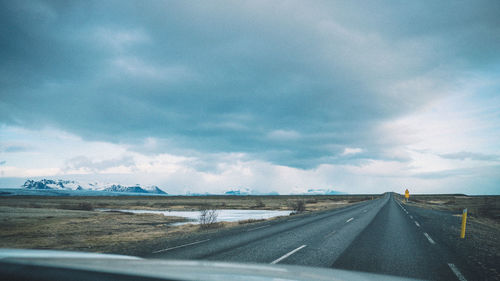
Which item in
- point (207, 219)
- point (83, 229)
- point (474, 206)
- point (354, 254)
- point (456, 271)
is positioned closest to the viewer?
point (456, 271)

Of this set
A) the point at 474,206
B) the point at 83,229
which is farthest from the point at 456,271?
the point at 474,206

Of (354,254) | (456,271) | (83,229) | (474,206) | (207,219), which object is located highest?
(456,271)

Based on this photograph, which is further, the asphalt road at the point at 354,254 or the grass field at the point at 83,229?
the grass field at the point at 83,229

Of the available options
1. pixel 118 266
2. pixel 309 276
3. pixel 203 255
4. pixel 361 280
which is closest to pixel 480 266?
pixel 361 280

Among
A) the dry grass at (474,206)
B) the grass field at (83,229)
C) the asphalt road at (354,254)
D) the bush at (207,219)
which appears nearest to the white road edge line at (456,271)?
the asphalt road at (354,254)

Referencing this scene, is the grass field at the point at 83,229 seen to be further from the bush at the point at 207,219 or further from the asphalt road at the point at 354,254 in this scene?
the asphalt road at the point at 354,254

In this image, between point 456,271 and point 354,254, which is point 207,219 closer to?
point 354,254

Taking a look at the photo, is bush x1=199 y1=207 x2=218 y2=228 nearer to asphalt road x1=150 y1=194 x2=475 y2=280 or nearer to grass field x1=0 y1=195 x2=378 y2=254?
grass field x1=0 y1=195 x2=378 y2=254

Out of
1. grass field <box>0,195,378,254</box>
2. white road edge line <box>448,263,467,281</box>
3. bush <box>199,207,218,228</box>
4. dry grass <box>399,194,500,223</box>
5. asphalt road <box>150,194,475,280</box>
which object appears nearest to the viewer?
white road edge line <box>448,263,467,281</box>

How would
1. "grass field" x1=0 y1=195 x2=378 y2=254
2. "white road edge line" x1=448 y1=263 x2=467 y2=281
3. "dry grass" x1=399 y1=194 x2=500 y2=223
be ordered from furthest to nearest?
1. "dry grass" x1=399 y1=194 x2=500 y2=223
2. "grass field" x1=0 y1=195 x2=378 y2=254
3. "white road edge line" x1=448 y1=263 x2=467 y2=281

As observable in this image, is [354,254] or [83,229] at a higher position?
[354,254]

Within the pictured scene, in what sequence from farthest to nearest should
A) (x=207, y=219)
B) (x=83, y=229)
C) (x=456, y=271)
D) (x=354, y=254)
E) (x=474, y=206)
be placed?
(x=474, y=206) < (x=207, y=219) < (x=83, y=229) < (x=354, y=254) < (x=456, y=271)

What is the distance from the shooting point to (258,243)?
9.26 metres

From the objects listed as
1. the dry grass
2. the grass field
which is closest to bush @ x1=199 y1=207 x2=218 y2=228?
the grass field
